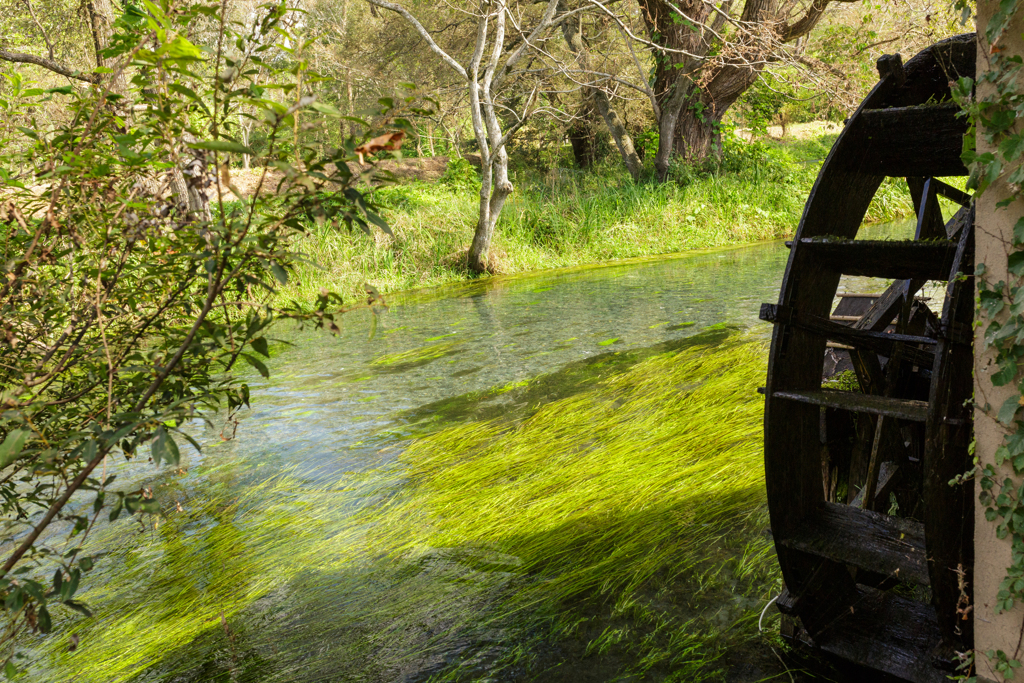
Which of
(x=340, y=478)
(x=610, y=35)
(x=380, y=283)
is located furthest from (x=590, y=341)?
(x=610, y=35)

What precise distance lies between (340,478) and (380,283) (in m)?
9.01

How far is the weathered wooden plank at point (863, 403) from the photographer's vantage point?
2.96m

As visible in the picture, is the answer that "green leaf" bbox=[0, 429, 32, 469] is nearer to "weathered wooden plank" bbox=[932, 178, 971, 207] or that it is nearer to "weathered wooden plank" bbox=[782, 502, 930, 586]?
"weathered wooden plank" bbox=[782, 502, 930, 586]

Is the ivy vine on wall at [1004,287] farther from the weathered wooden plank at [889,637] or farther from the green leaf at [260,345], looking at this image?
the green leaf at [260,345]

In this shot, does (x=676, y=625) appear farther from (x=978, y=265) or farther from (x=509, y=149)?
(x=509, y=149)

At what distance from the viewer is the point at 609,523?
14.1 feet

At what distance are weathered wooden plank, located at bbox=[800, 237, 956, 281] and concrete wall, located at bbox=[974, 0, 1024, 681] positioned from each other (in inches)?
42.5

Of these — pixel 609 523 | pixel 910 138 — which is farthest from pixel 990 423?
pixel 609 523

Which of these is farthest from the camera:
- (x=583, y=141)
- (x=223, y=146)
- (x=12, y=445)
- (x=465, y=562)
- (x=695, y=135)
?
(x=583, y=141)

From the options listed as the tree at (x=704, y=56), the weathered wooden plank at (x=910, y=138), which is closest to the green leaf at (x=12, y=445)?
the weathered wooden plank at (x=910, y=138)

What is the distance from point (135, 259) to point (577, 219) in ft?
44.9

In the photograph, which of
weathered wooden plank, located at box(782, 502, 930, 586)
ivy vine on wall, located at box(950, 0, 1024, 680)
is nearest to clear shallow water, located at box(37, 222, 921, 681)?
weathered wooden plank, located at box(782, 502, 930, 586)

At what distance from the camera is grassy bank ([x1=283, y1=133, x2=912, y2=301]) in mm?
14430

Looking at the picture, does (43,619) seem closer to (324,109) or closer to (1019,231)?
(324,109)
